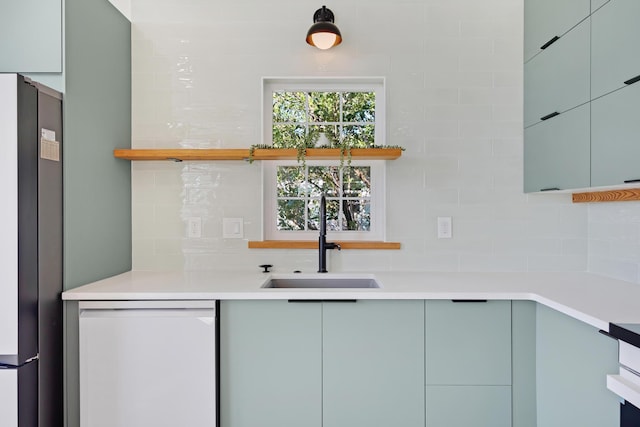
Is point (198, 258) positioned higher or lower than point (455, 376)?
higher

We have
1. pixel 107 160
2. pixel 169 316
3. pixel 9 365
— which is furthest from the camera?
pixel 107 160

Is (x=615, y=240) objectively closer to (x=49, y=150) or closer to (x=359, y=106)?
(x=359, y=106)

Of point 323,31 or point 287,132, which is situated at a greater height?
point 323,31

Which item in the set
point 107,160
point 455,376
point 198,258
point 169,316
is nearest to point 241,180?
point 198,258

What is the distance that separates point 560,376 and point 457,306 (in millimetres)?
452

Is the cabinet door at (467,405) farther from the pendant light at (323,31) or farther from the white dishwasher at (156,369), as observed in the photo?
the pendant light at (323,31)

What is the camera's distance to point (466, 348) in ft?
5.29

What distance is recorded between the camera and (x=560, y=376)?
1.47m

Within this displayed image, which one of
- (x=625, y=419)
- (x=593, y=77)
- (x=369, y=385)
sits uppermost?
(x=593, y=77)

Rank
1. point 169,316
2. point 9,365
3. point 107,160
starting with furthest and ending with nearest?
1. point 107,160
2. point 169,316
3. point 9,365

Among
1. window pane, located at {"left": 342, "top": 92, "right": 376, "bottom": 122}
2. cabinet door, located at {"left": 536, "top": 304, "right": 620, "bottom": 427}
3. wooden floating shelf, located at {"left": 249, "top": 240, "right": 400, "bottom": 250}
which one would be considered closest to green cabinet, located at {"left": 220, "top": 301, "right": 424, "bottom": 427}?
cabinet door, located at {"left": 536, "top": 304, "right": 620, "bottom": 427}

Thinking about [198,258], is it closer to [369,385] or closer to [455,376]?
[369,385]

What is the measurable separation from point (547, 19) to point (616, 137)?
2.78 feet

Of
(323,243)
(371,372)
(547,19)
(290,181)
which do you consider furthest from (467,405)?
(547,19)
